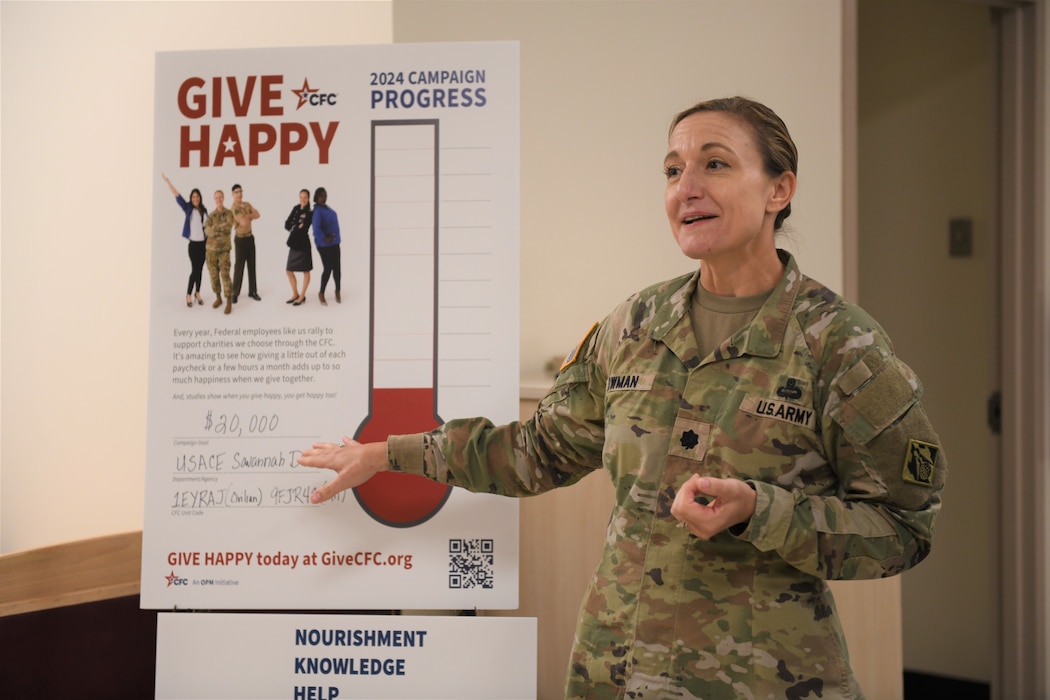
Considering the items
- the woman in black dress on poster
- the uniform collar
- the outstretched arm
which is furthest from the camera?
the woman in black dress on poster

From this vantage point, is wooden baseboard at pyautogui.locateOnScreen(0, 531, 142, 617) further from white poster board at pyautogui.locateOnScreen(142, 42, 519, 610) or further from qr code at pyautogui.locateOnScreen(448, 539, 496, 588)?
qr code at pyautogui.locateOnScreen(448, 539, 496, 588)

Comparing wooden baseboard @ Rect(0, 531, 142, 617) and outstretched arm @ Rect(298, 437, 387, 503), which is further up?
outstretched arm @ Rect(298, 437, 387, 503)

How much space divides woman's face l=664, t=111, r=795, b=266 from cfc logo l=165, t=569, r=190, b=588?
1155mm

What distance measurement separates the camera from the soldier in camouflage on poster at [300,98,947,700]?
128 cm

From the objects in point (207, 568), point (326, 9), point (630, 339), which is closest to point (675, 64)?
point (326, 9)

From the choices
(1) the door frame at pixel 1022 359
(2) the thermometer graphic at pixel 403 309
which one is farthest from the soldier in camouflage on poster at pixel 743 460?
(1) the door frame at pixel 1022 359

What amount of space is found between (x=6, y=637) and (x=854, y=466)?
1.98 m

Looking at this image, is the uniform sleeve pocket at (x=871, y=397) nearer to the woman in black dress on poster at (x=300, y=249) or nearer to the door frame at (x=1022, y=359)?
the woman in black dress on poster at (x=300, y=249)

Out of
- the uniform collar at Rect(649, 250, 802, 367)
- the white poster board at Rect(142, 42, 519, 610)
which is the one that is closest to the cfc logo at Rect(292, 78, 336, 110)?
the white poster board at Rect(142, 42, 519, 610)

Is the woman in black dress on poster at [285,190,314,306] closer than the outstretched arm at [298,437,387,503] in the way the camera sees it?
No

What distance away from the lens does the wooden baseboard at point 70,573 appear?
84.0 inches

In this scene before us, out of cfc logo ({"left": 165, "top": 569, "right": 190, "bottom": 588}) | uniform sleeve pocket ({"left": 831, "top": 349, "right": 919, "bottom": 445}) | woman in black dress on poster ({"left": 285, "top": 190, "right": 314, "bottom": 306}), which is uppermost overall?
woman in black dress on poster ({"left": 285, "top": 190, "right": 314, "bottom": 306})

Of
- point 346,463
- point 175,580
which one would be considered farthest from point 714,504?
point 175,580

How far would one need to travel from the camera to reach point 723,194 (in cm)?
140
